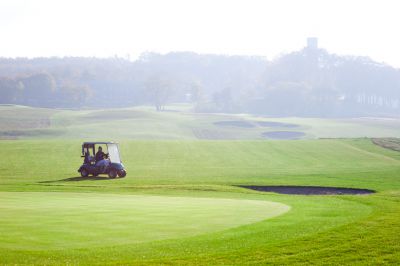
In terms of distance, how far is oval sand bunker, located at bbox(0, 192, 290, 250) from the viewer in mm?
15477

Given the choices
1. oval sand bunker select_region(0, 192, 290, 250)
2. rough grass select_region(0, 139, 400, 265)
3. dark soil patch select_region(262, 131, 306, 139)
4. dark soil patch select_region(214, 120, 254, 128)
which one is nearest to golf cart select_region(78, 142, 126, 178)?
rough grass select_region(0, 139, 400, 265)

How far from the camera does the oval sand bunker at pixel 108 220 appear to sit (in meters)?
15.5

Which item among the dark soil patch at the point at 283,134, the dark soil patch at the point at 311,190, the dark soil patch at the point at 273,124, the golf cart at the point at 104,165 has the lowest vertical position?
the dark soil patch at the point at 283,134

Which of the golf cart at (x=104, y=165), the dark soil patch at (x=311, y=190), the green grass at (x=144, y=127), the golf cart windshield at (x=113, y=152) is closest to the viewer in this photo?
the dark soil patch at (x=311, y=190)

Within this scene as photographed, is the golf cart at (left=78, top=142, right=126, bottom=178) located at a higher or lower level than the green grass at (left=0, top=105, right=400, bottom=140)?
higher

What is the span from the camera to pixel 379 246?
1656 centimetres

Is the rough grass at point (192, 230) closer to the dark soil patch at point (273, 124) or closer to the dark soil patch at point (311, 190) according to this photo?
the dark soil patch at point (311, 190)

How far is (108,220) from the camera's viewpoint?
18312mm

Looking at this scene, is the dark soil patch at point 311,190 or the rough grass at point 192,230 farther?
the dark soil patch at point 311,190

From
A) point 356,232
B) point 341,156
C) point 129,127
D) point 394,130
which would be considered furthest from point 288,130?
point 356,232

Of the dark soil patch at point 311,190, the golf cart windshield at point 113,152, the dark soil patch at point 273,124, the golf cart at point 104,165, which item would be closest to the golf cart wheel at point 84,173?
the golf cart at point 104,165

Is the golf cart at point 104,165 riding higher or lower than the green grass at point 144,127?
higher

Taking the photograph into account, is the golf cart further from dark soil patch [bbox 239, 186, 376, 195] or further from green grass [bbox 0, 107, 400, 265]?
dark soil patch [bbox 239, 186, 376, 195]

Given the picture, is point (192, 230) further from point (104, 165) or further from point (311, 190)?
point (104, 165)
